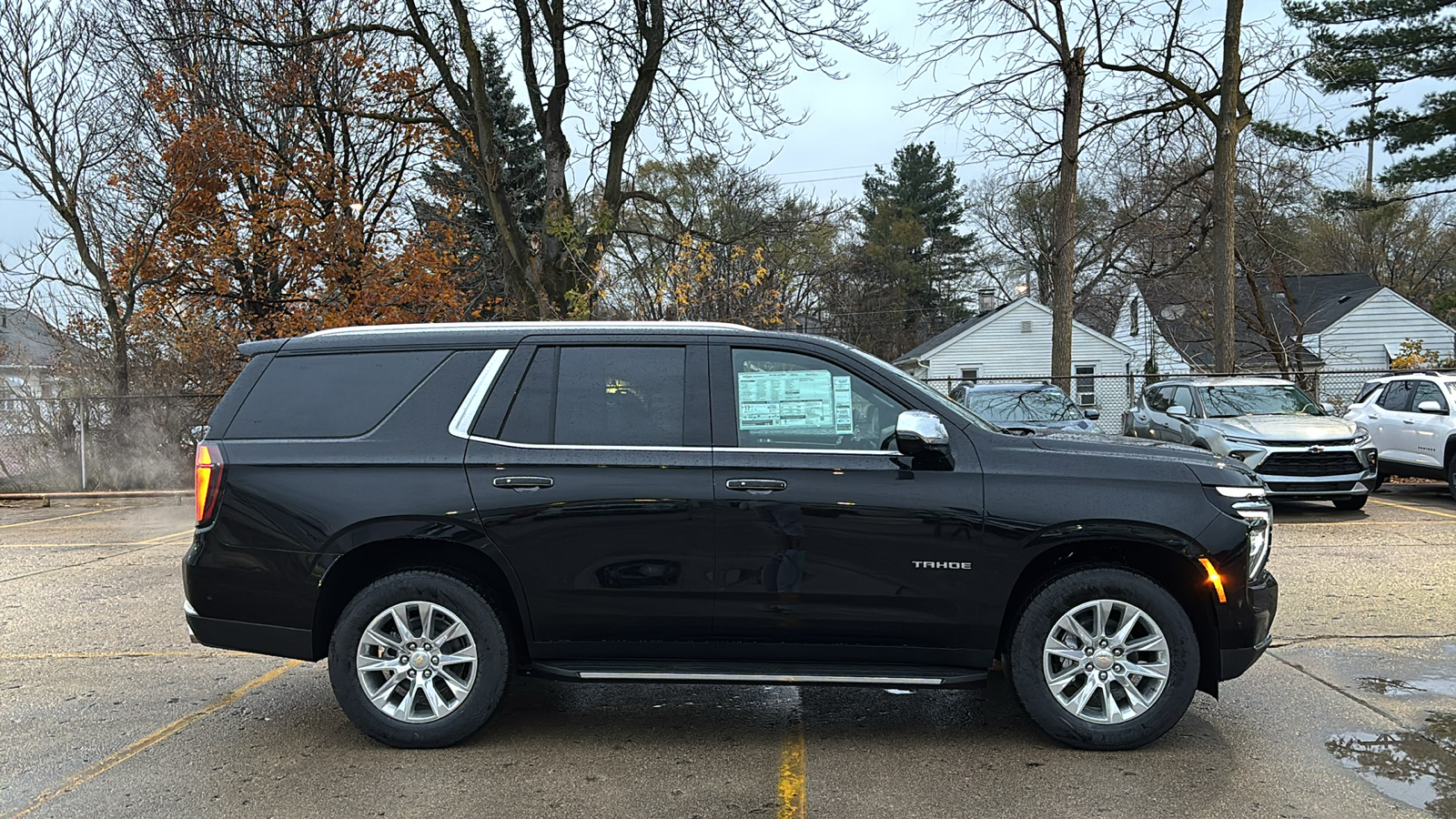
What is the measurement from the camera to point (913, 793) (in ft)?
12.3

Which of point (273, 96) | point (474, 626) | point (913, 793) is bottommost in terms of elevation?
point (913, 793)

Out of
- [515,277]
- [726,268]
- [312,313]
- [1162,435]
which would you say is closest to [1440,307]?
[1162,435]

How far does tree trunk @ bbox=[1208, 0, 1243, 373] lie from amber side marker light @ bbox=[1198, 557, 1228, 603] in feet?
45.5

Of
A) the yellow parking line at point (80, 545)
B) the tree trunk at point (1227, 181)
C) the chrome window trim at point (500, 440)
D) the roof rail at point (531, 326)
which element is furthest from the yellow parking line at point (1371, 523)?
the yellow parking line at point (80, 545)

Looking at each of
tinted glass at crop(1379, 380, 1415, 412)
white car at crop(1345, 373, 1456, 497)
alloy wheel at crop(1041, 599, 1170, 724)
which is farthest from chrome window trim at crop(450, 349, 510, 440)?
tinted glass at crop(1379, 380, 1415, 412)

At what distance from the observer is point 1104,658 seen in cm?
411

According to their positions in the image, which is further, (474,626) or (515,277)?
(515,277)

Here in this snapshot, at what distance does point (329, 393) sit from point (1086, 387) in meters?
37.4

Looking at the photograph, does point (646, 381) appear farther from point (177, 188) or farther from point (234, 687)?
point (177, 188)

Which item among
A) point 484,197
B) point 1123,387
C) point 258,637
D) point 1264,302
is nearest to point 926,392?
point 258,637

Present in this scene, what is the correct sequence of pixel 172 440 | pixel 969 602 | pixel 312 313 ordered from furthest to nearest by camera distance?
pixel 312 313, pixel 172 440, pixel 969 602

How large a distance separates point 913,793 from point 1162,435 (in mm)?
11062

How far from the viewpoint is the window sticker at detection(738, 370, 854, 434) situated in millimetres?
4309

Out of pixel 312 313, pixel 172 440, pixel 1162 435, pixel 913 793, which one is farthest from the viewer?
pixel 312 313
